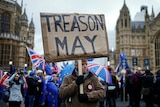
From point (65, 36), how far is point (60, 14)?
367 mm

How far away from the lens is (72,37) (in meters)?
3.77

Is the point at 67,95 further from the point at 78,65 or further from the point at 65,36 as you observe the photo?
the point at 65,36

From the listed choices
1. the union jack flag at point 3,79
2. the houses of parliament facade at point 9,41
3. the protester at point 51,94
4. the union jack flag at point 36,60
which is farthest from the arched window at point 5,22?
the protester at point 51,94

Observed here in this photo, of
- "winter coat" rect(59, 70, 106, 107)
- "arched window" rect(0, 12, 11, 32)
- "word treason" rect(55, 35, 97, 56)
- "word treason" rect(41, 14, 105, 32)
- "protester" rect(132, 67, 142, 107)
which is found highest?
"arched window" rect(0, 12, 11, 32)

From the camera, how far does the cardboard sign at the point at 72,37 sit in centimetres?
367

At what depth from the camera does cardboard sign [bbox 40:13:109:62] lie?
12.0 feet

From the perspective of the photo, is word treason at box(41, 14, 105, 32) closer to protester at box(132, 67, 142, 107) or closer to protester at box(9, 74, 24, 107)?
protester at box(9, 74, 24, 107)

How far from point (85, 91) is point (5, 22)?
31397 mm

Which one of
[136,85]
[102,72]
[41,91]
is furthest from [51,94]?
[136,85]

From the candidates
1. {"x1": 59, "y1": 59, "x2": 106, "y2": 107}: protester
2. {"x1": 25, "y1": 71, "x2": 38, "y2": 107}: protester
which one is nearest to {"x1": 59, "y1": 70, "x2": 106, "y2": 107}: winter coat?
{"x1": 59, "y1": 59, "x2": 106, "y2": 107}: protester

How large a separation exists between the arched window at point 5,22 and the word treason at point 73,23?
30.1 metres

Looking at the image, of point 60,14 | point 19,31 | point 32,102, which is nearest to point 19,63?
point 19,31

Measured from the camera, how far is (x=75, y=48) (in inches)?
146

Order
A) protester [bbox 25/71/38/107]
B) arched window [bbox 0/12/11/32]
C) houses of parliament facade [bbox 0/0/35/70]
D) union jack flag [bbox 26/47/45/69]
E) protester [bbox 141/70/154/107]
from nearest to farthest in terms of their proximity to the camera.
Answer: protester [bbox 25/71/38/107] → protester [bbox 141/70/154/107] → union jack flag [bbox 26/47/45/69] → houses of parliament facade [bbox 0/0/35/70] → arched window [bbox 0/12/11/32]
